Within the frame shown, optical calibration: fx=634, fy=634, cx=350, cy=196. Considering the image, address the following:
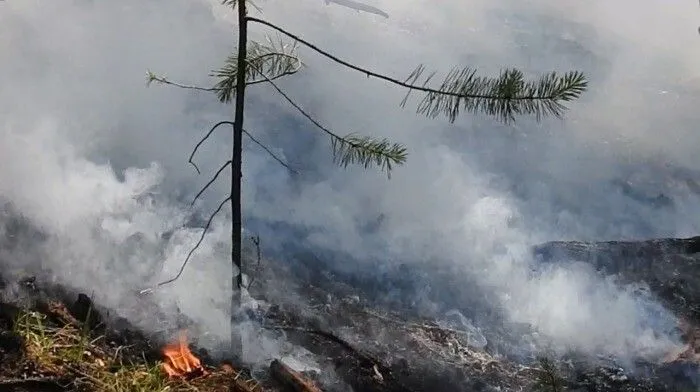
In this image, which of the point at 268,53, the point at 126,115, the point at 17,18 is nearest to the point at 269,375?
the point at 268,53

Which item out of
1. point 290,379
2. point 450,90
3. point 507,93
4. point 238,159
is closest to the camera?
point 507,93

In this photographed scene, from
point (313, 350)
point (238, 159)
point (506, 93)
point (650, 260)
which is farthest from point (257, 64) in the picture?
point (650, 260)

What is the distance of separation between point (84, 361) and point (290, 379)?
3.47 feet

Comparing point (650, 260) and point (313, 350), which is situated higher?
point (650, 260)

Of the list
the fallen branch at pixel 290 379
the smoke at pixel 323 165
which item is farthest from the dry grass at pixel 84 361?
the smoke at pixel 323 165

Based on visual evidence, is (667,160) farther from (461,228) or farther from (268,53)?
(268,53)

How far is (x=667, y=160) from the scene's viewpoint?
27.5ft

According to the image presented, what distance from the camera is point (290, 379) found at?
11.4 ft

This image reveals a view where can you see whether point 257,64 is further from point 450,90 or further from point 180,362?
point 180,362

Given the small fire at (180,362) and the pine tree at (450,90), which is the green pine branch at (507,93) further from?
the small fire at (180,362)

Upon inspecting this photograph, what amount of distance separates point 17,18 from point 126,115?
1.35 meters

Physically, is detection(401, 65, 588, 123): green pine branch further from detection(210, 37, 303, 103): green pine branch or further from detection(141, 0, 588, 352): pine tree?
detection(210, 37, 303, 103): green pine branch

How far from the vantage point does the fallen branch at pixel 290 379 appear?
3388 mm

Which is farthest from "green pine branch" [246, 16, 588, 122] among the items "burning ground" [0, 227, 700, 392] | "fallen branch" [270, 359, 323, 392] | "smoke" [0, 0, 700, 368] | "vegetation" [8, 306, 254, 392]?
"smoke" [0, 0, 700, 368]
